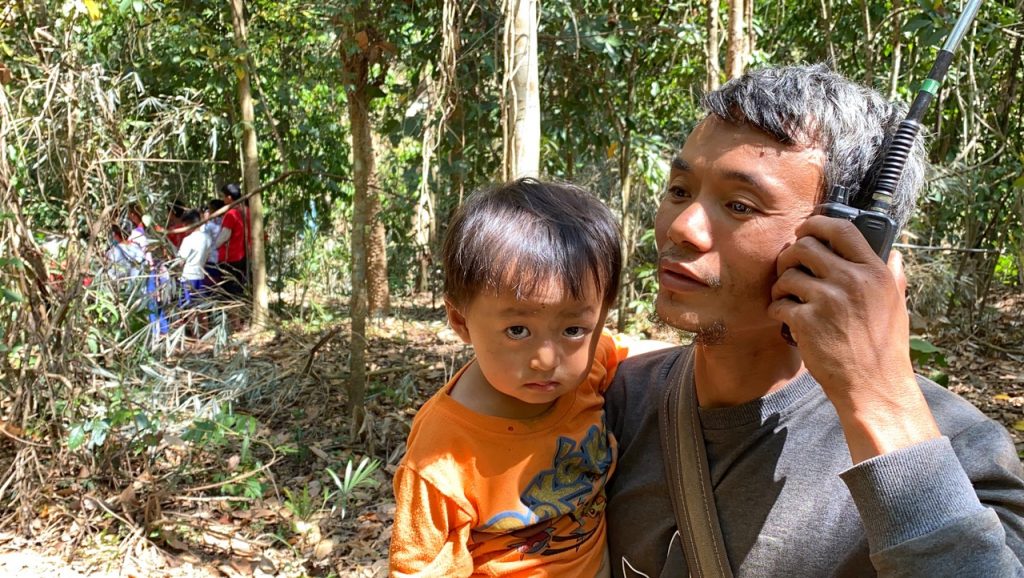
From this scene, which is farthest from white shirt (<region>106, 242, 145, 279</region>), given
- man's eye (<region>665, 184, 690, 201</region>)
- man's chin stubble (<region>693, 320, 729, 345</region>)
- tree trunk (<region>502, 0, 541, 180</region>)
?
man's chin stubble (<region>693, 320, 729, 345</region>)

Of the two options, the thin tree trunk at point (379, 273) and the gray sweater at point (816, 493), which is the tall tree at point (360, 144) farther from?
the gray sweater at point (816, 493)

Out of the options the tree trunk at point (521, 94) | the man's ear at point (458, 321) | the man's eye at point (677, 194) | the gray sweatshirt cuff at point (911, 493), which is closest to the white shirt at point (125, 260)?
the tree trunk at point (521, 94)

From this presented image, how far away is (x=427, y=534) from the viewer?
5.41 feet

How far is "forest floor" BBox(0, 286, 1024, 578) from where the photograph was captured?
437 cm

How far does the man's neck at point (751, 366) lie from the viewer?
1.73m

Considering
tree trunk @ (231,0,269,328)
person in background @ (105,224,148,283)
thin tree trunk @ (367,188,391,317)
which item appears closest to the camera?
person in background @ (105,224,148,283)

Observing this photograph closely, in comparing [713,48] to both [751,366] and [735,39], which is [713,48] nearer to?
[735,39]

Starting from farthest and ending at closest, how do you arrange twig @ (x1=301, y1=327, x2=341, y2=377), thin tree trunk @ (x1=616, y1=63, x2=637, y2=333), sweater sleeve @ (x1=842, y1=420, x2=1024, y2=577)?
thin tree trunk @ (x1=616, y1=63, x2=637, y2=333) → twig @ (x1=301, y1=327, x2=341, y2=377) → sweater sleeve @ (x1=842, y1=420, x2=1024, y2=577)

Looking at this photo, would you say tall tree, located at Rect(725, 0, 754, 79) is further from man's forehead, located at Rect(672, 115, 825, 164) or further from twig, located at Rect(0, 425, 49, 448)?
twig, located at Rect(0, 425, 49, 448)

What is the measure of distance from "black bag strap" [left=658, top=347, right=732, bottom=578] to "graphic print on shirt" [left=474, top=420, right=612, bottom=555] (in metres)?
0.17

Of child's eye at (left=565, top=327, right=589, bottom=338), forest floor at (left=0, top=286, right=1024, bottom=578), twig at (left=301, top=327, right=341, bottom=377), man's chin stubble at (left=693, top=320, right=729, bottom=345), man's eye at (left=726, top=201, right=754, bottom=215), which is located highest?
man's eye at (left=726, top=201, right=754, bottom=215)

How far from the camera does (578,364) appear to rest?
1757 mm

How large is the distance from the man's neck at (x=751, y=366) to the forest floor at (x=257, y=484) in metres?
2.59

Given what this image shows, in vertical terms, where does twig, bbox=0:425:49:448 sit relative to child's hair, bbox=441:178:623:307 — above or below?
below
